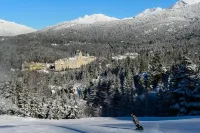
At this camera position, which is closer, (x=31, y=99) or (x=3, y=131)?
(x=3, y=131)

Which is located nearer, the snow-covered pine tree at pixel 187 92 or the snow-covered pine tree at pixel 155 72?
the snow-covered pine tree at pixel 187 92

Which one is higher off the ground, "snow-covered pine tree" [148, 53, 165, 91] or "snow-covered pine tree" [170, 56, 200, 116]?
"snow-covered pine tree" [148, 53, 165, 91]

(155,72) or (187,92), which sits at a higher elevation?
(155,72)

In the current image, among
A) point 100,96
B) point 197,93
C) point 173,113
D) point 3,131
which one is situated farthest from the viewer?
point 100,96

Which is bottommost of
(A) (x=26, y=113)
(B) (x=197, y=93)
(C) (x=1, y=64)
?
(A) (x=26, y=113)

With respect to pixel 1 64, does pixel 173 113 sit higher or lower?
lower

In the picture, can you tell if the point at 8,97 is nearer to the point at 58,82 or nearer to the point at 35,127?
the point at 35,127

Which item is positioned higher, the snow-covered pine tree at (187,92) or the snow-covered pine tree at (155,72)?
the snow-covered pine tree at (155,72)

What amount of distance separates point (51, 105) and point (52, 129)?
30249mm

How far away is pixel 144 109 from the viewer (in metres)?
56.4

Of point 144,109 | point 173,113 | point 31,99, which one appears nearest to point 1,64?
point 31,99

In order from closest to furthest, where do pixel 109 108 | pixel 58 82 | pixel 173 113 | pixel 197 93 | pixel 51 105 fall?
pixel 197 93, pixel 173 113, pixel 51 105, pixel 109 108, pixel 58 82

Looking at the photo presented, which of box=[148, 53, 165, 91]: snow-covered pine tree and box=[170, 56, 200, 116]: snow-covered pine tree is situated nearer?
box=[170, 56, 200, 116]: snow-covered pine tree

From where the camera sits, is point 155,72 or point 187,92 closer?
point 187,92
